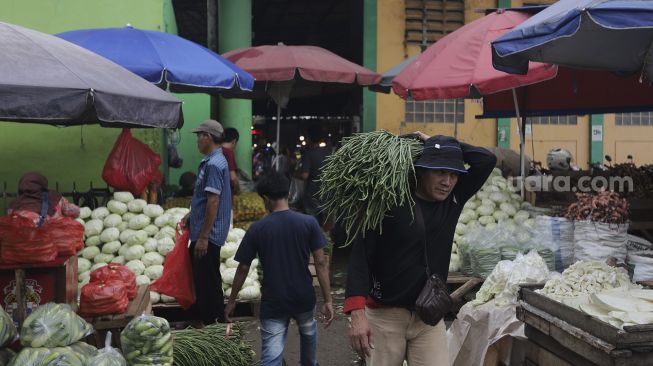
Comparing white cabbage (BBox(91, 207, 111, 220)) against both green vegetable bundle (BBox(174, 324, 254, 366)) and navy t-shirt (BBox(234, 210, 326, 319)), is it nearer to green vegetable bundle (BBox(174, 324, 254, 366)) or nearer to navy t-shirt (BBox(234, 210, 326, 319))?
green vegetable bundle (BBox(174, 324, 254, 366))

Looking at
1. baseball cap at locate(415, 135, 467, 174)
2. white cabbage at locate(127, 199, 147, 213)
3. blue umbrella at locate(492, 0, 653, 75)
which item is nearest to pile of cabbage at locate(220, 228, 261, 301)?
white cabbage at locate(127, 199, 147, 213)

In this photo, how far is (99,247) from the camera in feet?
22.8

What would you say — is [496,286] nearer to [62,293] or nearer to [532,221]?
[532,221]

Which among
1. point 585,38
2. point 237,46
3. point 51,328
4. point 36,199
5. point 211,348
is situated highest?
point 237,46

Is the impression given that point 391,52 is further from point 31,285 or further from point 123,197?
point 31,285

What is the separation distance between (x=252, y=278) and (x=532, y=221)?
3164 millimetres

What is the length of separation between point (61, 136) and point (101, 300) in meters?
4.72

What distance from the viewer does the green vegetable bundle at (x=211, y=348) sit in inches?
174

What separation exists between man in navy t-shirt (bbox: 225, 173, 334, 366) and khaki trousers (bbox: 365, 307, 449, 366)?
2.88 ft

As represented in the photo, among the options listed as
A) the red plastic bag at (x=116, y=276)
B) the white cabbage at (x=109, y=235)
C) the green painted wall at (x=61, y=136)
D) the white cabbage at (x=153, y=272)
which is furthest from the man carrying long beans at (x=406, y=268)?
the green painted wall at (x=61, y=136)

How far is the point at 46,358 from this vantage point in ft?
11.2

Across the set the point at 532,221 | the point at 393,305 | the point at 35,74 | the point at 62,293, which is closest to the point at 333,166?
the point at 393,305

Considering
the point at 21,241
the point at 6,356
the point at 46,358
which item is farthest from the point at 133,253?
the point at 46,358

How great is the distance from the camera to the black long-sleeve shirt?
10.5 ft
